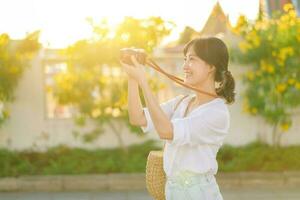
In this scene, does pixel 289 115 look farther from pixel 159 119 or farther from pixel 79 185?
pixel 159 119

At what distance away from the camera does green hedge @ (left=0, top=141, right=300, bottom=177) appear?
7.91m

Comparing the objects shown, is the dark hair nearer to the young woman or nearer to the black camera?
the young woman

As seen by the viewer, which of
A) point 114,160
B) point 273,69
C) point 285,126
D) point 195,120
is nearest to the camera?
point 195,120

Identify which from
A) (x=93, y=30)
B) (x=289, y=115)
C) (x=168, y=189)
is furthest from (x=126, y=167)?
(x=168, y=189)

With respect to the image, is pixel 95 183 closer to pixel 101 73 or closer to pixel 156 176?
pixel 101 73

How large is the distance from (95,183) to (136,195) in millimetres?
601

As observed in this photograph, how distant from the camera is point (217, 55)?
8.78 feet

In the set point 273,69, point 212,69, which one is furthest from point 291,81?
point 212,69

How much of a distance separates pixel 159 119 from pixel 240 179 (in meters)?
5.41

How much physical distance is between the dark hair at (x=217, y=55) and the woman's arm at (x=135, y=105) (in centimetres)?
29

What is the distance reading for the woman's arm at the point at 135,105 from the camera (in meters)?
2.63

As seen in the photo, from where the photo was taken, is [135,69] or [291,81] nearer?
[135,69]

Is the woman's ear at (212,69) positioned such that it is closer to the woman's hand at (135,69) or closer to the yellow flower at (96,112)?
the woman's hand at (135,69)

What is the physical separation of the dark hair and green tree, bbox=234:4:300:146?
590 cm
